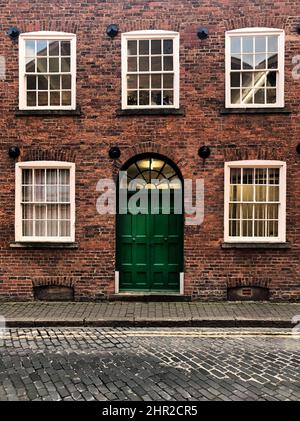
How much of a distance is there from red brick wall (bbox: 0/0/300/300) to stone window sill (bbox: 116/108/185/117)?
129mm

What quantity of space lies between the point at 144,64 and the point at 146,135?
1.91 meters

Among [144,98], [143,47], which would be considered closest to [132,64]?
[143,47]

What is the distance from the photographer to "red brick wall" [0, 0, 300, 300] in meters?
9.30

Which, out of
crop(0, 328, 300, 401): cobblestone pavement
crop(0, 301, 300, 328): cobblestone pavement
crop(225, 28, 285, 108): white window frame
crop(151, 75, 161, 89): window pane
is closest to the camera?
crop(0, 328, 300, 401): cobblestone pavement

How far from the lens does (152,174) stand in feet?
31.8

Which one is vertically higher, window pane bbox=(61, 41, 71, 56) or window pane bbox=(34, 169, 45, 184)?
window pane bbox=(61, 41, 71, 56)

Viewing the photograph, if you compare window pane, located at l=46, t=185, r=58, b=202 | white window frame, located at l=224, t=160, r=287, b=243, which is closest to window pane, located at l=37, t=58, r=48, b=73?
window pane, located at l=46, t=185, r=58, b=202

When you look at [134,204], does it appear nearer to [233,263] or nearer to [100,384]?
[233,263]

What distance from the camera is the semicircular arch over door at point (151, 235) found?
9625 mm

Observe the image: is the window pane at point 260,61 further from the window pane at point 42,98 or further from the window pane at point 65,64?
the window pane at point 42,98

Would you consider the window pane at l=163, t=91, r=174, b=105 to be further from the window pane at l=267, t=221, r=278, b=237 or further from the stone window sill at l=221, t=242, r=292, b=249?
the window pane at l=267, t=221, r=278, b=237

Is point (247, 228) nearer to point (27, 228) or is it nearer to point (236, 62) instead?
point (236, 62)

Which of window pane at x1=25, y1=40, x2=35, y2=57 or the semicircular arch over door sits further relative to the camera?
the semicircular arch over door

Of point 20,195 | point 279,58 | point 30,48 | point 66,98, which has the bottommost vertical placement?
point 20,195
